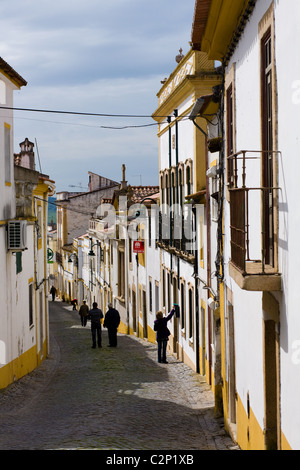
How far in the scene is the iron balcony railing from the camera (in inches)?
245

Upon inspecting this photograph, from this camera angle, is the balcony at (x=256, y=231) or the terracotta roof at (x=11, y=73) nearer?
the balcony at (x=256, y=231)

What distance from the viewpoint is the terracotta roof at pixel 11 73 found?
1513cm

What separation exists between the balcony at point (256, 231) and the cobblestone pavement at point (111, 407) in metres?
3.88

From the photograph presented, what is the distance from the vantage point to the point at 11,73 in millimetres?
16047

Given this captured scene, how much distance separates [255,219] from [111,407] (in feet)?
23.3

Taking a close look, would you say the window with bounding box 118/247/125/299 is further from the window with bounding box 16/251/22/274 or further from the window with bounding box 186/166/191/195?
the window with bounding box 16/251/22/274

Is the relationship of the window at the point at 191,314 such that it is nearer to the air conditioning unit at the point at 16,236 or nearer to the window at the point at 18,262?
the window at the point at 18,262

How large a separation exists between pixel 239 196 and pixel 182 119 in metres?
14.8

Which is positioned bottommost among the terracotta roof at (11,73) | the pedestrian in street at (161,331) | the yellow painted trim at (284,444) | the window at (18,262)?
the pedestrian in street at (161,331)

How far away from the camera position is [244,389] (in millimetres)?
8922

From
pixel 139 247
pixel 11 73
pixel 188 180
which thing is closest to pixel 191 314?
pixel 188 180

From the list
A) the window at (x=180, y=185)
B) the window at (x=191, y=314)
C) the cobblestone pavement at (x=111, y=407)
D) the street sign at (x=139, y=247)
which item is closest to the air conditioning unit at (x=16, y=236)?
the cobblestone pavement at (x=111, y=407)
